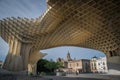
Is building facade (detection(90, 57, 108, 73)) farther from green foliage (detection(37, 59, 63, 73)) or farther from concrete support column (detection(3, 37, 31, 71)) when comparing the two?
concrete support column (detection(3, 37, 31, 71))

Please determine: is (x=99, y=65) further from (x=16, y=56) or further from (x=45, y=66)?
(x=16, y=56)

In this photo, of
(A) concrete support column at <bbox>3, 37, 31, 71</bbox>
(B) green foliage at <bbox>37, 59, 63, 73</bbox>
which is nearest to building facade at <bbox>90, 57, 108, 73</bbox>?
(B) green foliage at <bbox>37, 59, 63, 73</bbox>

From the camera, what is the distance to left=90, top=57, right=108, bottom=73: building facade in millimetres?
78875

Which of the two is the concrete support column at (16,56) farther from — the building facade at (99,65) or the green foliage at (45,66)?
the building facade at (99,65)

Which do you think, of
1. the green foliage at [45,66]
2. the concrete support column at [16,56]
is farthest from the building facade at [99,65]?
the concrete support column at [16,56]

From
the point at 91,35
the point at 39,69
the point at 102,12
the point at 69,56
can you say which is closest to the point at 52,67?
the point at 39,69

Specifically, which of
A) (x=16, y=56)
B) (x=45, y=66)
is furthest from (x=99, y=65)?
(x=16, y=56)

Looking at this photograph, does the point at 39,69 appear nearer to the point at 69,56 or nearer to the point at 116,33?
the point at 116,33

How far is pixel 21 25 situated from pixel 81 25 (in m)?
9.99

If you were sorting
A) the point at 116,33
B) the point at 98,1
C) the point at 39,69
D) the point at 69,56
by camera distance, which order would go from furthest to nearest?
the point at 69,56, the point at 39,69, the point at 116,33, the point at 98,1

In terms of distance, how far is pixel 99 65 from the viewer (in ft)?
273

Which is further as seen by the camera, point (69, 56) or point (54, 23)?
point (69, 56)

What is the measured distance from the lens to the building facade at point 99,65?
78.9 m

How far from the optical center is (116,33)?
23547mm
